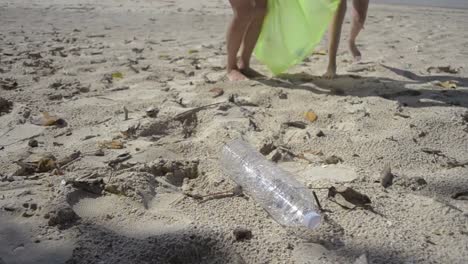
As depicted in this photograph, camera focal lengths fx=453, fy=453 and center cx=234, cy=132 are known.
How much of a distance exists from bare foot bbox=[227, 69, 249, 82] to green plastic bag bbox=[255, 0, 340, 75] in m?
0.21

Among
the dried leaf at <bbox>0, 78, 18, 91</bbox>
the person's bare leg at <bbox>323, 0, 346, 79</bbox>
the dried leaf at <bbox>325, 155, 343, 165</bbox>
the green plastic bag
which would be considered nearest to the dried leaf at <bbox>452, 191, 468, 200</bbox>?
the dried leaf at <bbox>325, 155, 343, 165</bbox>

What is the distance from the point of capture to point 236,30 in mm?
3143

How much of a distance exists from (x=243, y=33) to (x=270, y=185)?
169 centimetres

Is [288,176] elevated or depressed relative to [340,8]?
depressed

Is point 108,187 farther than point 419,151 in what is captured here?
No

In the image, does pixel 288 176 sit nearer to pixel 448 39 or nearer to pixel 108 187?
pixel 108 187

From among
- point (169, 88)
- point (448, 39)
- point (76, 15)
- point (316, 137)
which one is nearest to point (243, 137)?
point (316, 137)

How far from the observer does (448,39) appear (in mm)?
4844

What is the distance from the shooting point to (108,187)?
167cm

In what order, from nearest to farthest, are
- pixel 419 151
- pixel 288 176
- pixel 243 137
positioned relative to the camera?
pixel 288 176, pixel 419 151, pixel 243 137

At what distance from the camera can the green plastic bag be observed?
2.85 meters

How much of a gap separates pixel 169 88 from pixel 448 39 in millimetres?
3365

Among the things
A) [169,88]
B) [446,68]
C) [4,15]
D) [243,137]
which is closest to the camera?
[243,137]

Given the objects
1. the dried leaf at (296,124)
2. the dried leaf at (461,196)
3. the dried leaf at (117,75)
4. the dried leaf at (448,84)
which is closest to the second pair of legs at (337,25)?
the dried leaf at (448,84)
